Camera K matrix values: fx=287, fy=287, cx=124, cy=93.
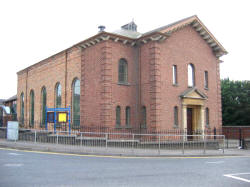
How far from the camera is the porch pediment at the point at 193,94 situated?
70.1ft

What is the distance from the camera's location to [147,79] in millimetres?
20391

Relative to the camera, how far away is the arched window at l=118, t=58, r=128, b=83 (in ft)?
68.3

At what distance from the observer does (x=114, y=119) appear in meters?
19.8

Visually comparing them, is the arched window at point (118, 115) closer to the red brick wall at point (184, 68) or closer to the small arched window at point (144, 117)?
the small arched window at point (144, 117)

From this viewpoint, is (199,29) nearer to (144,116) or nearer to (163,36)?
(163,36)

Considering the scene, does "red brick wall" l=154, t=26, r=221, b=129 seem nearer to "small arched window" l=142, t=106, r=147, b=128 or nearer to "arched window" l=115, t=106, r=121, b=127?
"small arched window" l=142, t=106, r=147, b=128

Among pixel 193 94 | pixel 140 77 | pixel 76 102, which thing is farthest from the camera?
pixel 76 102

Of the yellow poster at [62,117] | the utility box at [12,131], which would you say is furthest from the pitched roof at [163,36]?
the utility box at [12,131]

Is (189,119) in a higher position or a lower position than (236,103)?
lower

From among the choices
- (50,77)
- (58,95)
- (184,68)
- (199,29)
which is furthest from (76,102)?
(199,29)

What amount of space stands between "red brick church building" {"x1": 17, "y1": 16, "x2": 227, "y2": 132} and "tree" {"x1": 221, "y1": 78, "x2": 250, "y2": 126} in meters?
10.6

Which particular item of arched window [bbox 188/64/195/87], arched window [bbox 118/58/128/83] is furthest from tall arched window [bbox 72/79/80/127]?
arched window [bbox 188/64/195/87]

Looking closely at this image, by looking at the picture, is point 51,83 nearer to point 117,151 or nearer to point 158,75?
point 158,75

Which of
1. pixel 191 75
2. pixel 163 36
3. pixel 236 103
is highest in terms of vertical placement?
pixel 163 36
